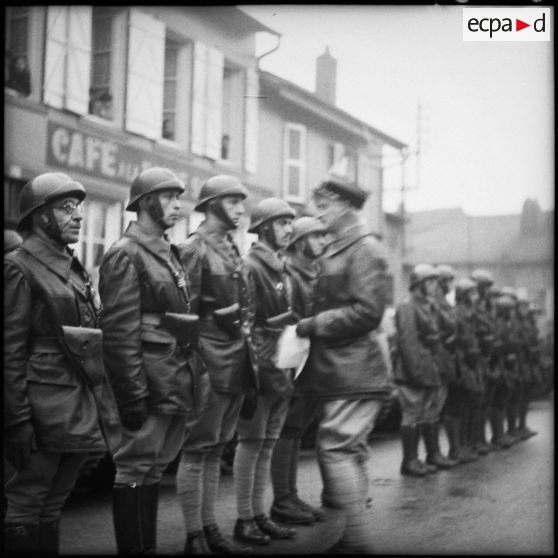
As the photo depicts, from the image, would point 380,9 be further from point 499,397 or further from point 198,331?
point 499,397

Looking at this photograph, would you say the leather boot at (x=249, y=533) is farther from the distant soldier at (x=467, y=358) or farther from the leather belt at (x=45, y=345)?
the distant soldier at (x=467, y=358)

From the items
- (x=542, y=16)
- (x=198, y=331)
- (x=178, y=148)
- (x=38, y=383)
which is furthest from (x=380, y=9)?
(x=38, y=383)

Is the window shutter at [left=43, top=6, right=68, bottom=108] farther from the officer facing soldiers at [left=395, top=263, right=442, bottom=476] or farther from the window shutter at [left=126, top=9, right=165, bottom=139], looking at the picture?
the officer facing soldiers at [left=395, top=263, right=442, bottom=476]

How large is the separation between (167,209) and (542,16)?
2.51 meters

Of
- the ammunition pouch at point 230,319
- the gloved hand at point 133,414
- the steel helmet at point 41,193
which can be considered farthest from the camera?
the ammunition pouch at point 230,319

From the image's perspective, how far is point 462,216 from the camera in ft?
22.7

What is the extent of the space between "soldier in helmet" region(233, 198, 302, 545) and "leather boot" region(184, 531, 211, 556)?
0.44 metres

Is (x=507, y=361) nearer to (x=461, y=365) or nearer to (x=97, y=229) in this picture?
(x=461, y=365)

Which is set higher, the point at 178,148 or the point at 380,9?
the point at 380,9

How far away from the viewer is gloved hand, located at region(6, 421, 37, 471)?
4.25m

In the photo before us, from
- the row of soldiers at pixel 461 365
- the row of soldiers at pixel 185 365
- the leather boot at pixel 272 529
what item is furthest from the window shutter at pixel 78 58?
the row of soldiers at pixel 461 365

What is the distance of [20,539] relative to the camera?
434 cm

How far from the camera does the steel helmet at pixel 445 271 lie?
8391mm

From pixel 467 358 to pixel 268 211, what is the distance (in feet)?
12.8
